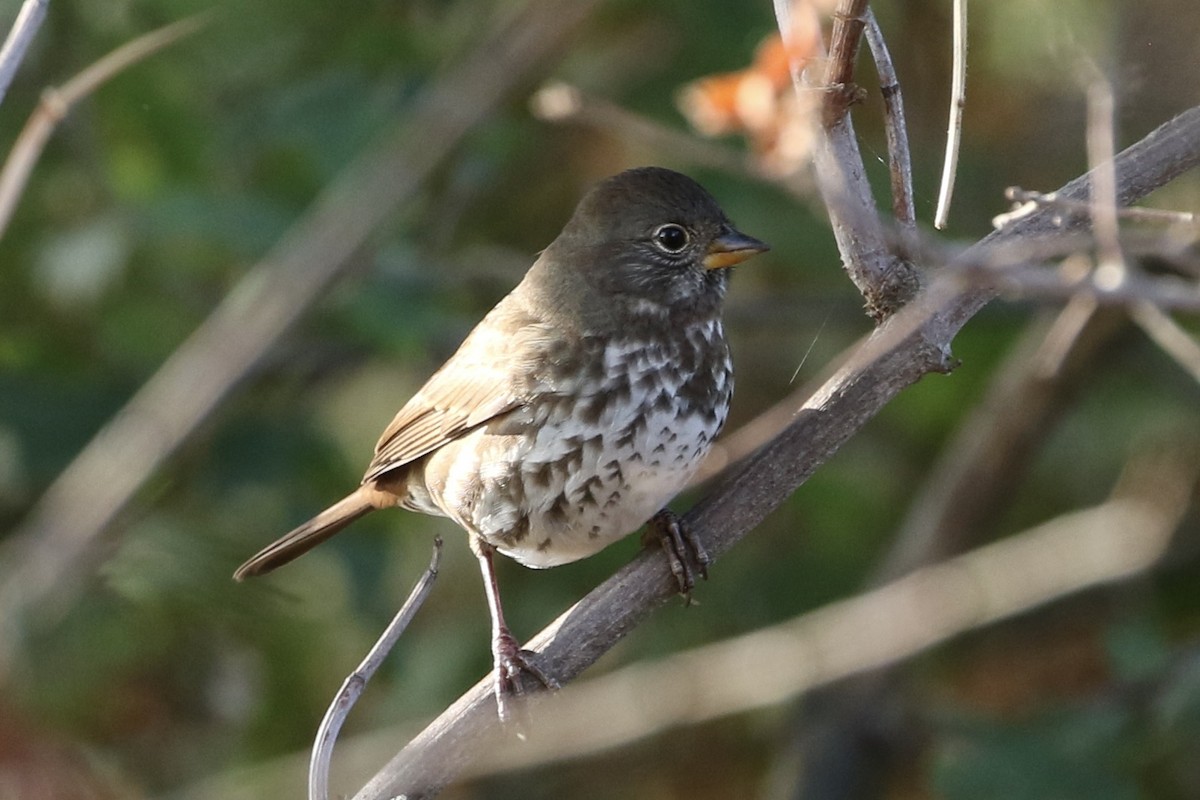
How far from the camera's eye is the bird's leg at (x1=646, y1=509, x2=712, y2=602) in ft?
11.5

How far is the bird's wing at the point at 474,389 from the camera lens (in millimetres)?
4238

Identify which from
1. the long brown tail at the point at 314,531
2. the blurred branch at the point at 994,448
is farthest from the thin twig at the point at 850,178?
the blurred branch at the point at 994,448

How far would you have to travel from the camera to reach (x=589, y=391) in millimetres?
4082

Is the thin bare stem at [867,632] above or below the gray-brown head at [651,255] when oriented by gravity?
below

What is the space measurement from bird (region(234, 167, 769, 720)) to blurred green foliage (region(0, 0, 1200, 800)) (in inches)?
19.0

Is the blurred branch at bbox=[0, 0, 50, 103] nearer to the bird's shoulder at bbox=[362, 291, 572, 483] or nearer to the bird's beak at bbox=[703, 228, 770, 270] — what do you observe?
the bird's shoulder at bbox=[362, 291, 572, 483]

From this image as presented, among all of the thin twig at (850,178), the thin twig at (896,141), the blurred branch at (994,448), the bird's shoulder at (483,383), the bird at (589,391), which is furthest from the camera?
the blurred branch at (994,448)

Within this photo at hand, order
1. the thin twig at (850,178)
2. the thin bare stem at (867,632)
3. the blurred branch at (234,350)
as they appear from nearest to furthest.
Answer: the blurred branch at (234,350) → the thin twig at (850,178) → the thin bare stem at (867,632)

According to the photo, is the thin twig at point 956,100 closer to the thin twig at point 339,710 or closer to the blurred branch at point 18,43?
the thin twig at point 339,710

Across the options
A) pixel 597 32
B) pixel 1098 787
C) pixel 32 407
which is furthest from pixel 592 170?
pixel 1098 787

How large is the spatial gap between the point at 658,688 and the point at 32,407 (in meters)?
2.30

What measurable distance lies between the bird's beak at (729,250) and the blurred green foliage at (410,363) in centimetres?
47

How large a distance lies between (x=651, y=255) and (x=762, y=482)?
3.81ft

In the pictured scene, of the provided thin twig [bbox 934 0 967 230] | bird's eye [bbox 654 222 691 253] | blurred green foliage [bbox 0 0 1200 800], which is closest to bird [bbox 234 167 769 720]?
bird's eye [bbox 654 222 691 253]
